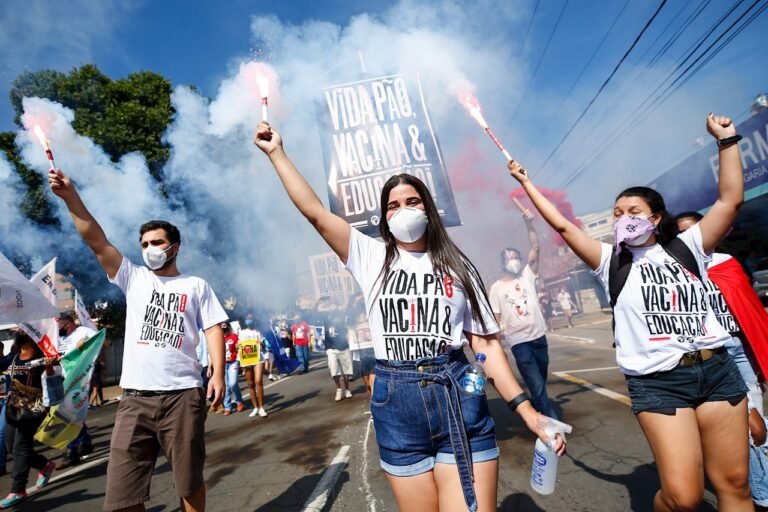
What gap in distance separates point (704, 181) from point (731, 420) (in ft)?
45.0

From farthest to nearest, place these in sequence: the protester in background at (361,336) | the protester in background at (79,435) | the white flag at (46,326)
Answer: the protester in background at (361,336)
the protester in background at (79,435)
the white flag at (46,326)

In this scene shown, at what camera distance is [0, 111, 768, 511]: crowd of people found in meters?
1.83

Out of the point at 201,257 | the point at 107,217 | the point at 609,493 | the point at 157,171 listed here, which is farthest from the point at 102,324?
the point at 609,493

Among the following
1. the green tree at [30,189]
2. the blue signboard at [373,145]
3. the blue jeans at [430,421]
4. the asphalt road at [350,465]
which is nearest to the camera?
the blue jeans at [430,421]

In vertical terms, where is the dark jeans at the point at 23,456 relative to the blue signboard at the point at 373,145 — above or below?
below

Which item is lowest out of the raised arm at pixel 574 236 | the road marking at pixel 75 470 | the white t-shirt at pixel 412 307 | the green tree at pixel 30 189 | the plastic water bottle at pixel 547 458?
the road marking at pixel 75 470

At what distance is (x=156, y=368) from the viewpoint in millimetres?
2855

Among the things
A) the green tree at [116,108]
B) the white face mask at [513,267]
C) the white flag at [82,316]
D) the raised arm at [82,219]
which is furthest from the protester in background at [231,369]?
the green tree at [116,108]

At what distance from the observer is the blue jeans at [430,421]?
5.90 feet

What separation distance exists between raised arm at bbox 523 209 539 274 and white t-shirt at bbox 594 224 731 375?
68.3 inches

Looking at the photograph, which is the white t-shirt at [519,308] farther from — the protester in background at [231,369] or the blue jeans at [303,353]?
the blue jeans at [303,353]

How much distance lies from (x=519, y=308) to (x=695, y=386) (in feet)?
9.01

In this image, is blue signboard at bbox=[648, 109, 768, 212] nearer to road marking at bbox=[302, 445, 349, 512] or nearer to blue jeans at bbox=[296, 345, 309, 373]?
road marking at bbox=[302, 445, 349, 512]

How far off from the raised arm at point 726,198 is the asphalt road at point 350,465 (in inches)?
73.0
